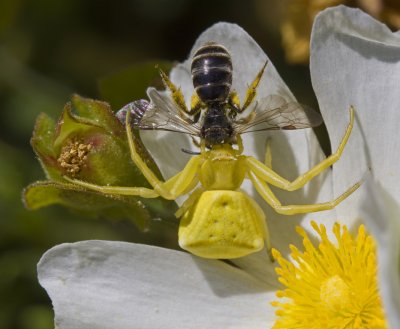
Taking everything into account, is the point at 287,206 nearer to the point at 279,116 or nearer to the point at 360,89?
the point at 279,116

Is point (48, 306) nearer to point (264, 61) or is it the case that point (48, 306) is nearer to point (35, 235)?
point (35, 235)

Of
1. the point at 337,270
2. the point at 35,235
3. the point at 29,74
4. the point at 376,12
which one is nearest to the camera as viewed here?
the point at 337,270

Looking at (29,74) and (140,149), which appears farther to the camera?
(29,74)

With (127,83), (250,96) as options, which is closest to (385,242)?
(250,96)

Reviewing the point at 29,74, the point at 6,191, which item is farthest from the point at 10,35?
the point at 6,191

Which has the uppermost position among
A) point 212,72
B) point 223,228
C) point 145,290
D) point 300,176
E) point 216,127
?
point 212,72

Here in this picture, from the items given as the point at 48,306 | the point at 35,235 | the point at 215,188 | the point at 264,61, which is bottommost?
the point at 48,306

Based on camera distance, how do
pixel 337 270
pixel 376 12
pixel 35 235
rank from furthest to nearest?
1. pixel 35 235
2. pixel 376 12
3. pixel 337 270
